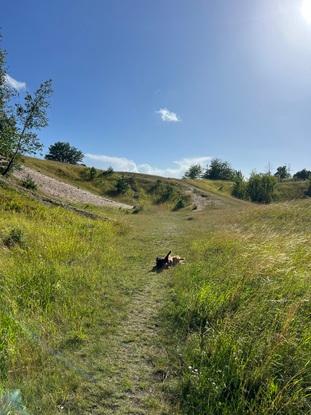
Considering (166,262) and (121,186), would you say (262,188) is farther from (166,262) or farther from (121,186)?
(166,262)

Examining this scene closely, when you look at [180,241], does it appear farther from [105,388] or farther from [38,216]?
[105,388]

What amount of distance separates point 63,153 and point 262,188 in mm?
84265

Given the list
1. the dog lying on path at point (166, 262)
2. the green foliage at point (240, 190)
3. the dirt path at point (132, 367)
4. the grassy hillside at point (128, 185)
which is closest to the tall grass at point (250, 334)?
the dirt path at point (132, 367)

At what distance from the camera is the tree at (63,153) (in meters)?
129

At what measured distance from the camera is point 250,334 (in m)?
4.80

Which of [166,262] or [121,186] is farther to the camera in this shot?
[121,186]

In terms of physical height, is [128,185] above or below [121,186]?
above

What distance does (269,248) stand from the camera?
7621 mm

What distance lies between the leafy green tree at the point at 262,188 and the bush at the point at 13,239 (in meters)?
73.1

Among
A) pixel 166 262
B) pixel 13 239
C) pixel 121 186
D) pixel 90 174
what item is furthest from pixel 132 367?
pixel 90 174

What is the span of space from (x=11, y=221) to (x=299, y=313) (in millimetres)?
10634

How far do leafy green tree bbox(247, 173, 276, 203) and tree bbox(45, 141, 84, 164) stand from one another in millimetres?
77882

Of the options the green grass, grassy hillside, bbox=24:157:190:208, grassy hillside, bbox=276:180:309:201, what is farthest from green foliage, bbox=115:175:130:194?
the green grass

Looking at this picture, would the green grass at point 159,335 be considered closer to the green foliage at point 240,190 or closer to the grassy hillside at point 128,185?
the grassy hillside at point 128,185
